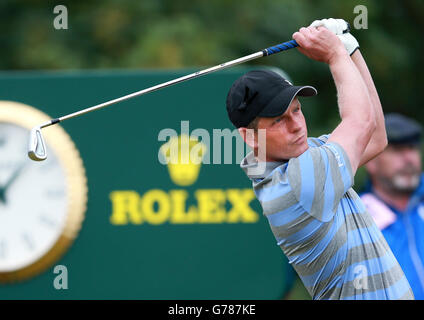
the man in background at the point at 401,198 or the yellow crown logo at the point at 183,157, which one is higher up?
the yellow crown logo at the point at 183,157

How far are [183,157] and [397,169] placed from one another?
1.09 m

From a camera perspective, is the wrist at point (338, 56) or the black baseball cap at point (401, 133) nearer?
the wrist at point (338, 56)

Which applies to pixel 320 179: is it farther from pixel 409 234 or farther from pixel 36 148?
pixel 409 234

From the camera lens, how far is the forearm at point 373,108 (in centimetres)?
258

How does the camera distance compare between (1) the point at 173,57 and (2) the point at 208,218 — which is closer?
(2) the point at 208,218

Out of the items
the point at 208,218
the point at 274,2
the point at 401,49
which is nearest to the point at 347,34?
the point at 208,218

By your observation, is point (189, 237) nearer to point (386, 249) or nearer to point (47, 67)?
point (386, 249)

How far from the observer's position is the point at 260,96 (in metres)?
2.39

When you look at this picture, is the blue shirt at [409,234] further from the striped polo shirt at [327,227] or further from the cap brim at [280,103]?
the cap brim at [280,103]

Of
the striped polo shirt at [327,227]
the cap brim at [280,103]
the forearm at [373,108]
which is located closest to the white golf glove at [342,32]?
the forearm at [373,108]

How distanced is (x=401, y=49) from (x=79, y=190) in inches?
153

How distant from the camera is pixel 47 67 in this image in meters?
6.30

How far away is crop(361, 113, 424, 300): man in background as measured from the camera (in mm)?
3822

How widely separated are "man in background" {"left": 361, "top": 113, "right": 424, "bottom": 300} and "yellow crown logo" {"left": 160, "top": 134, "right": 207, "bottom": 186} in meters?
0.86
